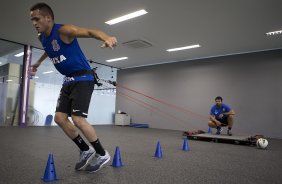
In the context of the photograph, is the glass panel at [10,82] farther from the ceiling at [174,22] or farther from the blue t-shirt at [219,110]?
the blue t-shirt at [219,110]

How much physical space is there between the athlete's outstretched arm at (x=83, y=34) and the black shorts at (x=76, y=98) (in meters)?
0.37

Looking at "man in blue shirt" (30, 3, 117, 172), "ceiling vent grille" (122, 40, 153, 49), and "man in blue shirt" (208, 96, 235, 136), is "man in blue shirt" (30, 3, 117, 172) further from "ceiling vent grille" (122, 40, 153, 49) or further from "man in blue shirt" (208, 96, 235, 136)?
"ceiling vent grille" (122, 40, 153, 49)

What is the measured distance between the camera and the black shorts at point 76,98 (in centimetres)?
177

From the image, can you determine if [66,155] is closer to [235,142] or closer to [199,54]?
[235,142]

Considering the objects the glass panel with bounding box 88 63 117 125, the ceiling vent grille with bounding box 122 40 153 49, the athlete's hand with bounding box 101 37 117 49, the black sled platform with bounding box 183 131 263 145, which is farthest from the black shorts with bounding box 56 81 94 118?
the glass panel with bounding box 88 63 117 125

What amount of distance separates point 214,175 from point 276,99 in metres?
5.47

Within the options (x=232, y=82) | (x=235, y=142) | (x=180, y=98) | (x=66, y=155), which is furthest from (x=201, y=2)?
(x=180, y=98)

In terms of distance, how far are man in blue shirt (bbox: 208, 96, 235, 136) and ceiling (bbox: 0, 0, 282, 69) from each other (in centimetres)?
172

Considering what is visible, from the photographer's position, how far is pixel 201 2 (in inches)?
155

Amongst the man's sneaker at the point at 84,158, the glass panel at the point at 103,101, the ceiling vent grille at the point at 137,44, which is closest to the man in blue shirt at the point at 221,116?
the ceiling vent grille at the point at 137,44

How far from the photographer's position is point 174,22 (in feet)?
15.9

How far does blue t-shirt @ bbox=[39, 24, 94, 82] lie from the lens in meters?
1.72

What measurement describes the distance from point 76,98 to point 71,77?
20cm

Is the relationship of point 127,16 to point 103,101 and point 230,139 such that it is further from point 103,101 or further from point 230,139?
point 103,101
